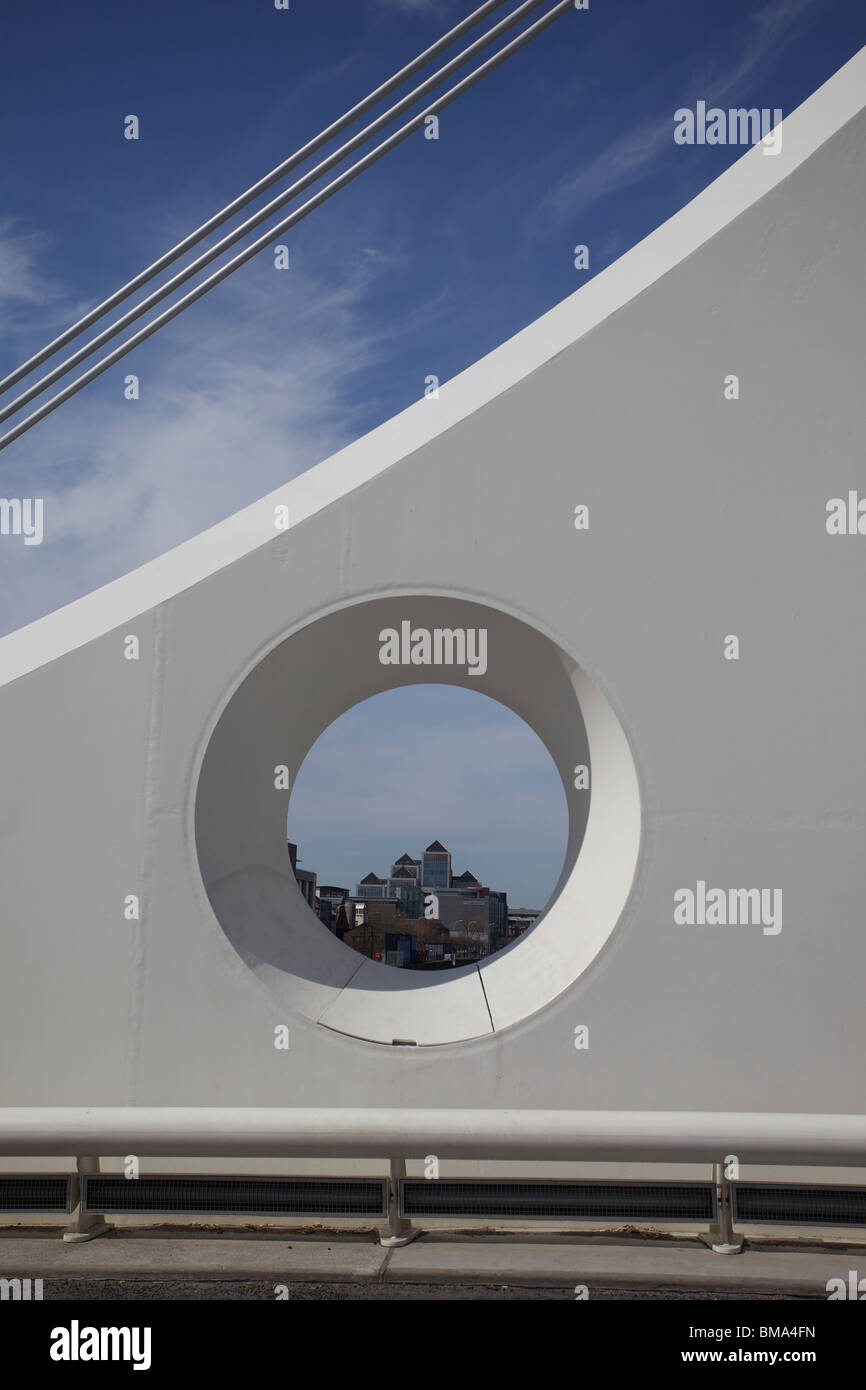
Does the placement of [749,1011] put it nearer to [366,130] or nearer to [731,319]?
[731,319]

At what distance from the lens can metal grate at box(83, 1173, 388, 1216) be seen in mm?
3484

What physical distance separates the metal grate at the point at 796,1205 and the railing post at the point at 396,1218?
3.93ft

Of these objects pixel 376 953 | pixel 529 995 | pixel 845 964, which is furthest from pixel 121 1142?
pixel 376 953

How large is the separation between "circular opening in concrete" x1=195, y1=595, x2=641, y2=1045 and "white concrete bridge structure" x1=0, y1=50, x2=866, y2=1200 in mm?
31

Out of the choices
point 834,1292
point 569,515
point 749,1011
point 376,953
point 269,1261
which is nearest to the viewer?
point 834,1292

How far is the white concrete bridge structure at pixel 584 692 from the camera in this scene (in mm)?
3814

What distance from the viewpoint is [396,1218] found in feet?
11.0

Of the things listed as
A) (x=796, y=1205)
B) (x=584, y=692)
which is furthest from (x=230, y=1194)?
(x=584, y=692)

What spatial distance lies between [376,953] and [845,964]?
46.6m

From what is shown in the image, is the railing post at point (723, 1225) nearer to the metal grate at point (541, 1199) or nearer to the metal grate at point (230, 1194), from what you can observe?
the metal grate at point (541, 1199)

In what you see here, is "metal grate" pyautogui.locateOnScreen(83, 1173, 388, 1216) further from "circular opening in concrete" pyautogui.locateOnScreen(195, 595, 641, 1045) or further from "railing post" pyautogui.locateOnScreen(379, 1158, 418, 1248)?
"circular opening in concrete" pyautogui.locateOnScreen(195, 595, 641, 1045)

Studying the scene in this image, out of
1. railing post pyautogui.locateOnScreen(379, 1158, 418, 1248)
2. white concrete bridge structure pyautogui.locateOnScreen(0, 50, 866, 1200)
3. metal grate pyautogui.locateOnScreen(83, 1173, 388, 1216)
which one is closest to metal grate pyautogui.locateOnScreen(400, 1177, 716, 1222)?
railing post pyautogui.locateOnScreen(379, 1158, 418, 1248)

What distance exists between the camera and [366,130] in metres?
4.57

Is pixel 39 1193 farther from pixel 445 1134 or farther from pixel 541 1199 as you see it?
pixel 541 1199
